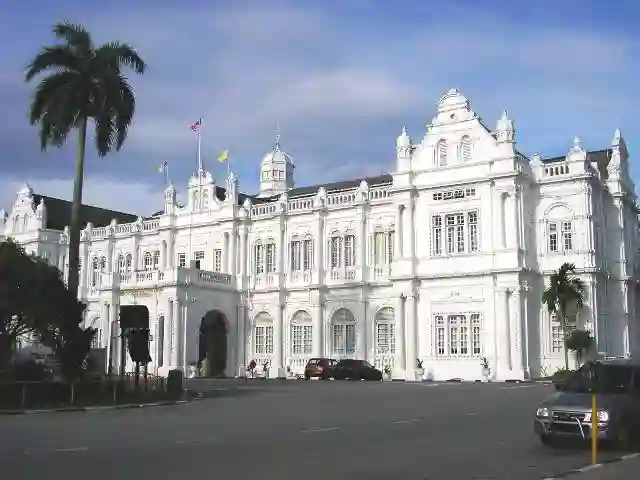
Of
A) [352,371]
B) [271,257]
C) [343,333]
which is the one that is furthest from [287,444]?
[271,257]

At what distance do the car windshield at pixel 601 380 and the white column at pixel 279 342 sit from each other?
3873 cm

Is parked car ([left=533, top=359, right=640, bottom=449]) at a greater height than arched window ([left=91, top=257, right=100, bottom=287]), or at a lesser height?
lesser

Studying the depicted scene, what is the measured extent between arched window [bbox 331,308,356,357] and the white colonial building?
0.35 feet

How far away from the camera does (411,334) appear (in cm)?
4744

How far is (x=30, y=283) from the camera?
28.1 metres

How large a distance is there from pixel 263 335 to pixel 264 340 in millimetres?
360

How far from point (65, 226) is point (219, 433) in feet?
189

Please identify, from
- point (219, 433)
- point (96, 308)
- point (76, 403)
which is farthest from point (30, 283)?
point (96, 308)

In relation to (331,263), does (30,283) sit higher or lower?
lower

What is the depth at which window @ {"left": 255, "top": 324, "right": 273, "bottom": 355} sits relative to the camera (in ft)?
180

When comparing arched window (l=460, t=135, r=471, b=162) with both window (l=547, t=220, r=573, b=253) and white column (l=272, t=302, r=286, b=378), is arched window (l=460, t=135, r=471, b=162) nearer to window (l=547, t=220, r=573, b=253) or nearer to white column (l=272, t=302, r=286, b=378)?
window (l=547, t=220, r=573, b=253)

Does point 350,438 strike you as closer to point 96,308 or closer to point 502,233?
point 502,233

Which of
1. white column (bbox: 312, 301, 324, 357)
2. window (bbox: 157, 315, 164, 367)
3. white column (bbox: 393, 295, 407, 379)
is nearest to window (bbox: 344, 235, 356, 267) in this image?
white column (bbox: 312, 301, 324, 357)

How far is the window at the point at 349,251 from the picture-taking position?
51.9 m
